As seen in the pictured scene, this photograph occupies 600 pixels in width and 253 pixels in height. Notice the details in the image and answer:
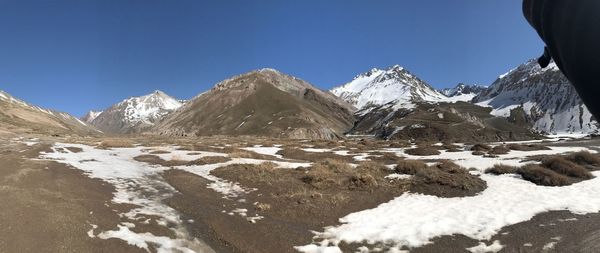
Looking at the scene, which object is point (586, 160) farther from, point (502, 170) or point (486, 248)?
point (486, 248)

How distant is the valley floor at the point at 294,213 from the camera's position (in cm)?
1538

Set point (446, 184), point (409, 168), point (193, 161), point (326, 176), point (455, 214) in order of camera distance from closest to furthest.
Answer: point (455, 214), point (446, 184), point (326, 176), point (409, 168), point (193, 161)

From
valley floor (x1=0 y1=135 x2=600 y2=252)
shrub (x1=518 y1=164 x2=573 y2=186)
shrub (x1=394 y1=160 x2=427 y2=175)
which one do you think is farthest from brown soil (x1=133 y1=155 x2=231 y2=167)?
shrub (x1=518 y1=164 x2=573 y2=186)

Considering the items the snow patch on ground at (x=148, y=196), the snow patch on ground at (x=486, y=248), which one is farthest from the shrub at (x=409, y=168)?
the snow patch on ground at (x=486, y=248)

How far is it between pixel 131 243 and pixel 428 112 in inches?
7021

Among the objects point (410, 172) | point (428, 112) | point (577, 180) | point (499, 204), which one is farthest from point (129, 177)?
point (428, 112)

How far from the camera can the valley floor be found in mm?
15375

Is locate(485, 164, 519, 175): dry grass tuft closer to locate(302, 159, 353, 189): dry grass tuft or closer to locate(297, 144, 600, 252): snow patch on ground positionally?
locate(297, 144, 600, 252): snow patch on ground

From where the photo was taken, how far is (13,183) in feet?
78.9

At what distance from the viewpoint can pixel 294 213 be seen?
19.9 metres

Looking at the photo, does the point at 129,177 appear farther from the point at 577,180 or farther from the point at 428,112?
the point at 428,112

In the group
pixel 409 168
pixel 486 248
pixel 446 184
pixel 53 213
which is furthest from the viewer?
pixel 409 168

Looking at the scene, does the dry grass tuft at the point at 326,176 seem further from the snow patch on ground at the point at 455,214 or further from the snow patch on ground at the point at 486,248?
the snow patch on ground at the point at 486,248

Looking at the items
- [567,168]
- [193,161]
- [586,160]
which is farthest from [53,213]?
[586,160]
